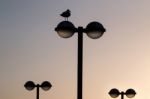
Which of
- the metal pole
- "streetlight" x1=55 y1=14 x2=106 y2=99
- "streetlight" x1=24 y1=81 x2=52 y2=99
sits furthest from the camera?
"streetlight" x1=24 y1=81 x2=52 y2=99

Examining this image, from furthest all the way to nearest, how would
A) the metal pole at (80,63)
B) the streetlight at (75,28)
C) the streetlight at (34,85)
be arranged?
the streetlight at (34,85), the streetlight at (75,28), the metal pole at (80,63)

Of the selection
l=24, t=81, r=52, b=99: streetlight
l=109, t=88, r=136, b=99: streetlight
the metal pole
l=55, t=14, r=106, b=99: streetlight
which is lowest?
l=109, t=88, r=136, b=99: streetlight

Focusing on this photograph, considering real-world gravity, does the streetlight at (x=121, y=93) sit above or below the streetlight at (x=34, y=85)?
below

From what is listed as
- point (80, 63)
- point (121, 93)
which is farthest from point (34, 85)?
point (80, 63)

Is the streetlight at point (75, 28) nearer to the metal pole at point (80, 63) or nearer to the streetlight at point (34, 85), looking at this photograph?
the metal pole at point (80, 63)

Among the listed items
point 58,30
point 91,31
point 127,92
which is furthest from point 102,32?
point 127,92

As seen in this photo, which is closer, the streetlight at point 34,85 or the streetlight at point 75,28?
the streetlight at point 75,28

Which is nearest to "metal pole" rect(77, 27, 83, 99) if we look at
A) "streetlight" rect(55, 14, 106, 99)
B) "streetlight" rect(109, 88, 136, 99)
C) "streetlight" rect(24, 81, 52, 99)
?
"streetlight" rect(55, 14, 106, 99)

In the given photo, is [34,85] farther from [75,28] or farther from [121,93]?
[75,28]

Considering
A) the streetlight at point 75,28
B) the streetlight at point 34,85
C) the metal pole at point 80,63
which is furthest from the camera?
the streetlight at point 34,85

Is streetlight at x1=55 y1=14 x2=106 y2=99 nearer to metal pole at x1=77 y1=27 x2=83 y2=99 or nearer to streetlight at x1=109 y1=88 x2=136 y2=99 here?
metal pole at x1=77 y1=27 x2=83 y2=99

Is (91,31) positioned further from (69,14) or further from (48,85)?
(48,85)

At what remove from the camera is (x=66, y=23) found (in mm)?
10852

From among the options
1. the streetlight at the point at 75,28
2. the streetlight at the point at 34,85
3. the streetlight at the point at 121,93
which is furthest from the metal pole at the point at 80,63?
the streetlight at the point at 121,93
